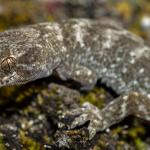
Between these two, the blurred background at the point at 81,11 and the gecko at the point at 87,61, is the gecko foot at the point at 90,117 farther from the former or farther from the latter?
the blurred background at the point at 81,11

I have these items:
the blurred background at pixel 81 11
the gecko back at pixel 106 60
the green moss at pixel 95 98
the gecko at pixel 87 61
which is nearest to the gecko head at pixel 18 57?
the gecko at pixel 87 61

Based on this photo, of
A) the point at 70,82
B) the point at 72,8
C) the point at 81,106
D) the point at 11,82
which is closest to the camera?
the point at 11,82

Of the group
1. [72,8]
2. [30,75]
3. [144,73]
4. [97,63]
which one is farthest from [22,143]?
[72,8]

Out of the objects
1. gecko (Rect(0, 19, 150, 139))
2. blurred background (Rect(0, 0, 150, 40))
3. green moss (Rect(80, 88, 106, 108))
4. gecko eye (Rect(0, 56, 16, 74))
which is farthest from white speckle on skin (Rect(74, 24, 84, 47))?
blurred background (Rect(0, 0, 150, 40))

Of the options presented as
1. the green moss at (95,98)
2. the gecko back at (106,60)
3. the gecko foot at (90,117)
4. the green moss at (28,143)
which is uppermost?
the gecko back at (106,60)

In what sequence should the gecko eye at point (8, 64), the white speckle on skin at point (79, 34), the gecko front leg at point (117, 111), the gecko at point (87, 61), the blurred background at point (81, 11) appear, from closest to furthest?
the gecko eye at point (8, 64), the gecko at point (87, 61), the gecko front leg at point (117, 111), the white speckle on skin at point (79, 34), the blurred background at point (81, 11)

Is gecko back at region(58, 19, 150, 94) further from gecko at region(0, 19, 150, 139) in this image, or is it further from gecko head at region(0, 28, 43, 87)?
gecko head at region(0, 28, 43, 87)

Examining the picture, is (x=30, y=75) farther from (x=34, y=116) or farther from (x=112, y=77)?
(x=112, y=77)

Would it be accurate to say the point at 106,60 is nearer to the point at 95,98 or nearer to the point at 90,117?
the point at 95,98
